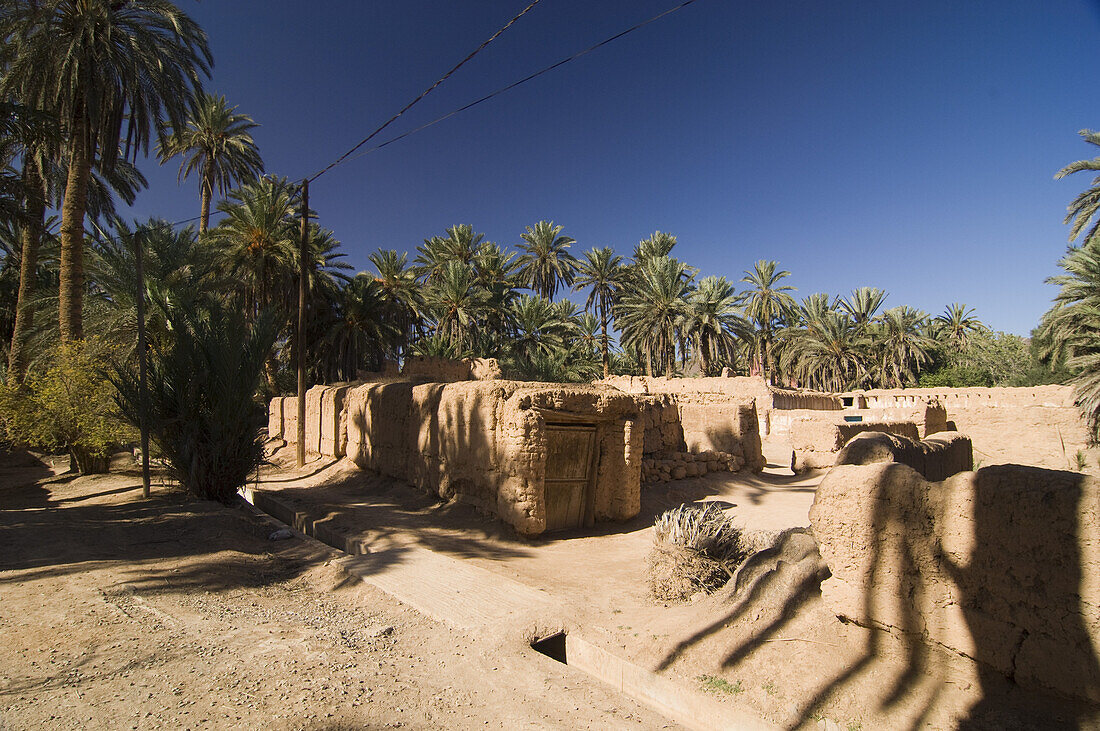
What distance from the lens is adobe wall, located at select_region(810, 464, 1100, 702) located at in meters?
2.88

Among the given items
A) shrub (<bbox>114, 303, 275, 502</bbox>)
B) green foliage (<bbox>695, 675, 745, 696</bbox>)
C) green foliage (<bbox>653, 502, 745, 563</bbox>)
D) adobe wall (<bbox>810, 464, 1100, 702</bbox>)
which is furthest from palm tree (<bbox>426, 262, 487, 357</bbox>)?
adobe wall (<bbox>810, 464, 1100, 702</bbox>)

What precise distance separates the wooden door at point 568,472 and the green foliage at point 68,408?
887 centimetres

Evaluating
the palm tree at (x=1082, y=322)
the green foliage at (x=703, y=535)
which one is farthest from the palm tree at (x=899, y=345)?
the green foliage at (x=703, y=535)

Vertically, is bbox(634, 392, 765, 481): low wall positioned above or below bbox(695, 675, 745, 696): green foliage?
above

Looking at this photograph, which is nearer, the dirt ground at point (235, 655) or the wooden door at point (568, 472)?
the dirt ground at point (235, 655)

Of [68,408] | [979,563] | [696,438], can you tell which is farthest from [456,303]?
[979,563]

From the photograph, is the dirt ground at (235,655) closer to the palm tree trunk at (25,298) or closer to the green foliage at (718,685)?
the green foliage at (718,685)

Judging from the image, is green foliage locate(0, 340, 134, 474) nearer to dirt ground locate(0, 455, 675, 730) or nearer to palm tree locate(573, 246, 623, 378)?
dirt ground locate(0, 455, 675, 730)

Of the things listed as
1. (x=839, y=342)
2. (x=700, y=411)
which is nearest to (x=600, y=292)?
(x=839, y=342)

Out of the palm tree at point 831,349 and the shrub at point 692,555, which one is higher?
the palm tree at point 831,349

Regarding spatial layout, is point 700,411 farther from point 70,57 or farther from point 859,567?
point 70,57

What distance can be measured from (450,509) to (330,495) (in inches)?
140

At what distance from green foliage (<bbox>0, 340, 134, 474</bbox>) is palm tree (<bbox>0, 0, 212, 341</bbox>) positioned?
149 centimetres

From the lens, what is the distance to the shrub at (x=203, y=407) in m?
9.30
